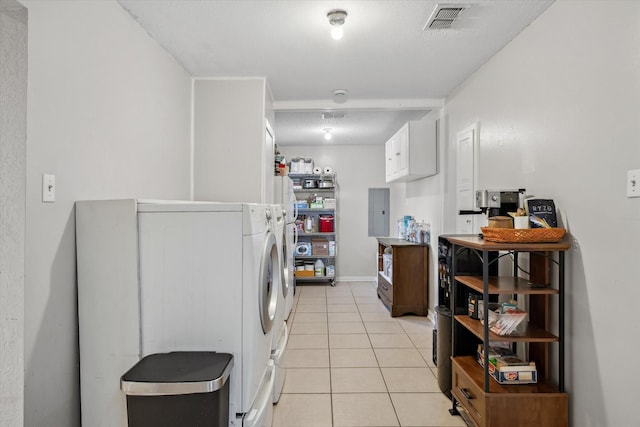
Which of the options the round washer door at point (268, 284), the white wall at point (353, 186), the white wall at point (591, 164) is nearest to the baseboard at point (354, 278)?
the white wall at point (353, 186)

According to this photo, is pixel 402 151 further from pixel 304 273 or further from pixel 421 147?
pixel 304 273

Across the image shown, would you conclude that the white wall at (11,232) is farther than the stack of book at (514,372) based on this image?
No

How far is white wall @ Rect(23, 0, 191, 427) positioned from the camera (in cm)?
135

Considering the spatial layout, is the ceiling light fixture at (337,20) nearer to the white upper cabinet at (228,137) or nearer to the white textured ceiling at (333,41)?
the white textured ceiling at (333,41)

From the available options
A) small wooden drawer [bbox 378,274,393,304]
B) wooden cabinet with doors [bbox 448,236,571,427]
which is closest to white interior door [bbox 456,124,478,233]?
wooden cabinet with doors [bbox 448,236,571,427]

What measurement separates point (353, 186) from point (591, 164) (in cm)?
460

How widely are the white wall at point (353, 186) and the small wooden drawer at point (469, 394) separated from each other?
13.1ft

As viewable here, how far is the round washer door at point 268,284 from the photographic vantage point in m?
1.69

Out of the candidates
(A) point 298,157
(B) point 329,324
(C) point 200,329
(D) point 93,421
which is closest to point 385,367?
(B) point 329,324

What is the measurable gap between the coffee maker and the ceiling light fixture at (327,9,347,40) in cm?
133

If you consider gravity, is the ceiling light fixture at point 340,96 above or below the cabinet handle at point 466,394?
above

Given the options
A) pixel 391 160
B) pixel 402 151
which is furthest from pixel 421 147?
pixel 391 160

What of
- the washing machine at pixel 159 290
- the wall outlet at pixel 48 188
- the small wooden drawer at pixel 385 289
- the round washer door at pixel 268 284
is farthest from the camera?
the small wooden drawer at pixel 385 289

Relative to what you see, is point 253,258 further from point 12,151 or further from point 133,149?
point 133,149
